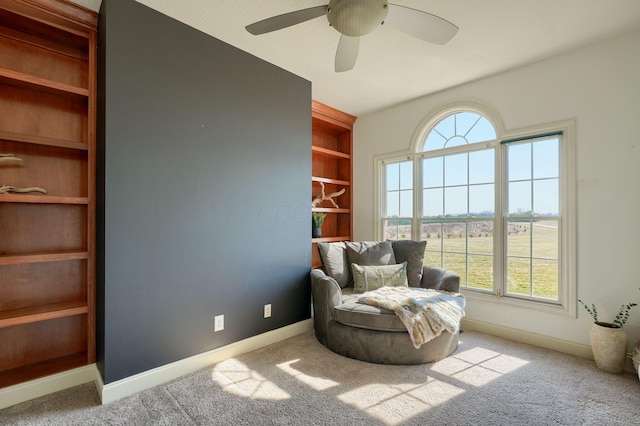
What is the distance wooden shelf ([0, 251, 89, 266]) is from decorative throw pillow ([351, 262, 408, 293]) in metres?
2.27

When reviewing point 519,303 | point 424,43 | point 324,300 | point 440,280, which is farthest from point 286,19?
point 519,303

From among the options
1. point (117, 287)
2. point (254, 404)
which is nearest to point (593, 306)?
point (254, 404)

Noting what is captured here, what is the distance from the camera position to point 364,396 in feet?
6.75

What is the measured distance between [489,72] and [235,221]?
2849 mm

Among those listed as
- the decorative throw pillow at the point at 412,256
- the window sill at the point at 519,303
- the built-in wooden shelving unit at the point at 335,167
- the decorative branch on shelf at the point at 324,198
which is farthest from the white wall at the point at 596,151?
the decorative branch on shelf at the point at 324,198

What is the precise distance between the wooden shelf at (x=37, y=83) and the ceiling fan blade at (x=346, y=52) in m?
1.81

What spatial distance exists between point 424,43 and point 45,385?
12.2 feet

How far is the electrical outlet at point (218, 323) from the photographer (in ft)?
8.34

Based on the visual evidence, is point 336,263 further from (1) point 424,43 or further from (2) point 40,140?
(2) point 40,140

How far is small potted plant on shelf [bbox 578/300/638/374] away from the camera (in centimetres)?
234

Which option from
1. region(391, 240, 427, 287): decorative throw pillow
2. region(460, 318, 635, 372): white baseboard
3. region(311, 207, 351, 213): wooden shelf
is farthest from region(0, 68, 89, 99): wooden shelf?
region(460, 318, 635, 372): white baseboard

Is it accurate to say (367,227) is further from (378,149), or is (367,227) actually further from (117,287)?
(117,287)

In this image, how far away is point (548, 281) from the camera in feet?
9.64

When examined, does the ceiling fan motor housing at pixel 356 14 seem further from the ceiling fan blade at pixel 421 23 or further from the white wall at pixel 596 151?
the white wall at pixel 596 151
